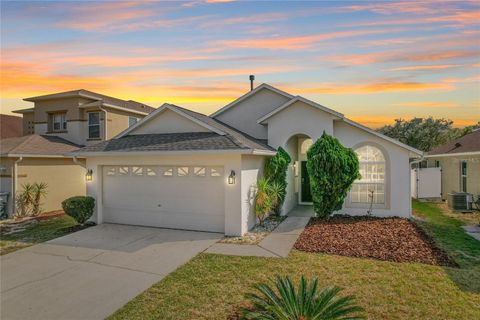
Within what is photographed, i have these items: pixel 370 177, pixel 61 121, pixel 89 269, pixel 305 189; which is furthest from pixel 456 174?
pixel 61 121

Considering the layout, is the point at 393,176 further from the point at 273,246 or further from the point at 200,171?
the point at 200,171

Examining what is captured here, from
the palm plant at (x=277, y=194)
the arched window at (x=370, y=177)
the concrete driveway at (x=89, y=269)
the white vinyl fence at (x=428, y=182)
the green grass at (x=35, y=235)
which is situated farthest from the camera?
the white vinyl fence at (x=428, y=182)

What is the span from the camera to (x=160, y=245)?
8734 millimetres

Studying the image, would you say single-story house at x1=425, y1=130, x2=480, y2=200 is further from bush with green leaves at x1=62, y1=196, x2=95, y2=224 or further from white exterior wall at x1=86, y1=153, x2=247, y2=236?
bush with green leaves at x1=62, y1=196, x2=95, y2=224

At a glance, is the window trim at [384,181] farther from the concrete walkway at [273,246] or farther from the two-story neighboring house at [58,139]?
the two-story neighboring house at [58,139]

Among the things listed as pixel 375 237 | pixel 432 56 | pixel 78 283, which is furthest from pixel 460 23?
pixel 78 283

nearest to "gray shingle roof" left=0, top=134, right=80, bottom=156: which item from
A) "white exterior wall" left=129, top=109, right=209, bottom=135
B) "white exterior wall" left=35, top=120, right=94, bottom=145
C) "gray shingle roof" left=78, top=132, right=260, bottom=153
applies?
"white exterior wall" left=35, top=120, right=94, bottom=145

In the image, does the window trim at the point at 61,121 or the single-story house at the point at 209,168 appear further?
the window trim at the point at 61,121

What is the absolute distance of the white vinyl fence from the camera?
56.2ft

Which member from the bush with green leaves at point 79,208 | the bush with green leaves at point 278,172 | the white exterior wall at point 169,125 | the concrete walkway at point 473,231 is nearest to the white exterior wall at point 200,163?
the bush with green leaves at point 79,208

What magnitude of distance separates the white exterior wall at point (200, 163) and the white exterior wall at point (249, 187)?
0.22 m

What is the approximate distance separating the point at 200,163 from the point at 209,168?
38 centimetres

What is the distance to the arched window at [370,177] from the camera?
12293 millimetres

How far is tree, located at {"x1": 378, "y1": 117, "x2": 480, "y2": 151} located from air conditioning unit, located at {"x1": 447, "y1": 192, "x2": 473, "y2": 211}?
21038 mm
